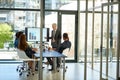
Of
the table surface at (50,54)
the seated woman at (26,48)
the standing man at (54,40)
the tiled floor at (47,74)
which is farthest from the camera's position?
the tiled floor at (47,74)

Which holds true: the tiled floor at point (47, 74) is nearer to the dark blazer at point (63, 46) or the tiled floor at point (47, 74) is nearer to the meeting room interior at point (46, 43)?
the meeting room interior at point (46, 43)

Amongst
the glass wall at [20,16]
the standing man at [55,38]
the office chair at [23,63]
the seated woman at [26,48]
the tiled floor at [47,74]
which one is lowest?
the tiled floor at [47,74]

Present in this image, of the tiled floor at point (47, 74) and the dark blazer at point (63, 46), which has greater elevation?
the dark blazer at point (63, 46)

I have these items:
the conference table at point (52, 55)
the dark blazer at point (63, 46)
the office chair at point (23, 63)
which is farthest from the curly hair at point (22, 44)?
the dark blazer at point (63, 46)

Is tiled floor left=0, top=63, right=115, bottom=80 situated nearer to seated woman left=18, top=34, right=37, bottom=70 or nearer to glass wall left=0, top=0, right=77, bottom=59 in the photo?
seated woman left=18, top=34, right=37, bottom=70

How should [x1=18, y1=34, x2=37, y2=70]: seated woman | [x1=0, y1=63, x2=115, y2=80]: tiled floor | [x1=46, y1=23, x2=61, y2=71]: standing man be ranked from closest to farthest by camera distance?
1. [x1=18, y1=34, x2=37, y2=70]: seated woman
2. [x1=46, y1=23, x2=61, y2=71]: standing man
3. [x1=0, y1=63, x2=115, y2=80]: tiled floor

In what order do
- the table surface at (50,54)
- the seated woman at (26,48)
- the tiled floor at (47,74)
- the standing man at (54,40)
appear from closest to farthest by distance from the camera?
the table surface at (50,54), the seated woman at (26,48), the standing man at (54,40), the tiled floor at (47,74)

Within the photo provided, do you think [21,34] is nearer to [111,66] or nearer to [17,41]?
[17,41]

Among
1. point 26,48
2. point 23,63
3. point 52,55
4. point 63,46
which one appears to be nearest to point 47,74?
point 52,55

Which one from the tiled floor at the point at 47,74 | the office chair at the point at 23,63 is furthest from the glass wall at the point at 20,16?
the tiled floor at the point at 47,74

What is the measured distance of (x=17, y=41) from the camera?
26.9ft

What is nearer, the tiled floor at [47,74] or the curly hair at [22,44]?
the curly hair at [22,44]

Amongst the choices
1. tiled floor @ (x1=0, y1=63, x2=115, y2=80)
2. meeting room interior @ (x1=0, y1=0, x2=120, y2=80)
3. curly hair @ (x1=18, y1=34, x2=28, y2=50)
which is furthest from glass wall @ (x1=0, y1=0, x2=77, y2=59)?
tiled floor @ (x1=0, y1=63, x2=115, y2=80)

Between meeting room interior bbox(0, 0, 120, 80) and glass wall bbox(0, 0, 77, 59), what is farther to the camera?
glass wall bbox(0, 0, 77, 59)
